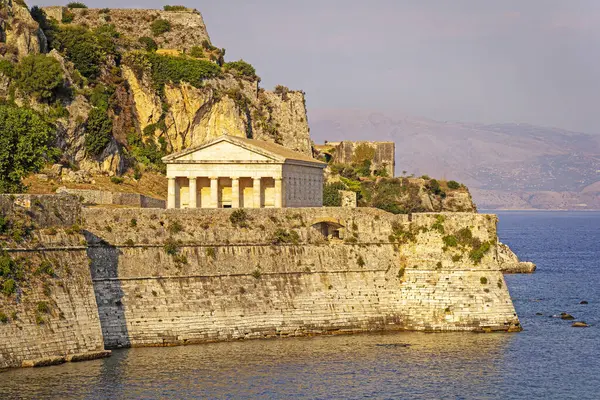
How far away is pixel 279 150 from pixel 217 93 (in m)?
29.6

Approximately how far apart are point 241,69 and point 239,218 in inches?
2182

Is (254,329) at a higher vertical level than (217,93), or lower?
lower

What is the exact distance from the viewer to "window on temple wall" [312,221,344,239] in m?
63.0

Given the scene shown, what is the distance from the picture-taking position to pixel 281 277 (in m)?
59.9

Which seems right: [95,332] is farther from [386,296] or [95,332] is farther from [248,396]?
[386,296]

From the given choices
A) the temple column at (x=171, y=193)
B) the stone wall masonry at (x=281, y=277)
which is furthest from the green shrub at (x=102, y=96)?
the stone wall masonry at (x=281, y=277)

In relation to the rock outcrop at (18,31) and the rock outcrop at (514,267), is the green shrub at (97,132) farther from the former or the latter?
the rock outcrop at (514,267)

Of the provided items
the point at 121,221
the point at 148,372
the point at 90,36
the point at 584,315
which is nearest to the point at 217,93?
the point at 90,36

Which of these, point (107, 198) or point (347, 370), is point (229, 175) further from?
point (347, 370)

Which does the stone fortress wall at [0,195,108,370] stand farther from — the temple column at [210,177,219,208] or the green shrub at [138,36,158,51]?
the green shrub at [138,36,158,51]

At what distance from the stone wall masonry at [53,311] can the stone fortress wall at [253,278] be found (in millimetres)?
59

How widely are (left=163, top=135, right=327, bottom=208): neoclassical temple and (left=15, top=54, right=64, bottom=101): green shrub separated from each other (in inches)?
680

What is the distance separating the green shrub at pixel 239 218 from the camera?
2359 inches

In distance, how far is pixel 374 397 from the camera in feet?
156
